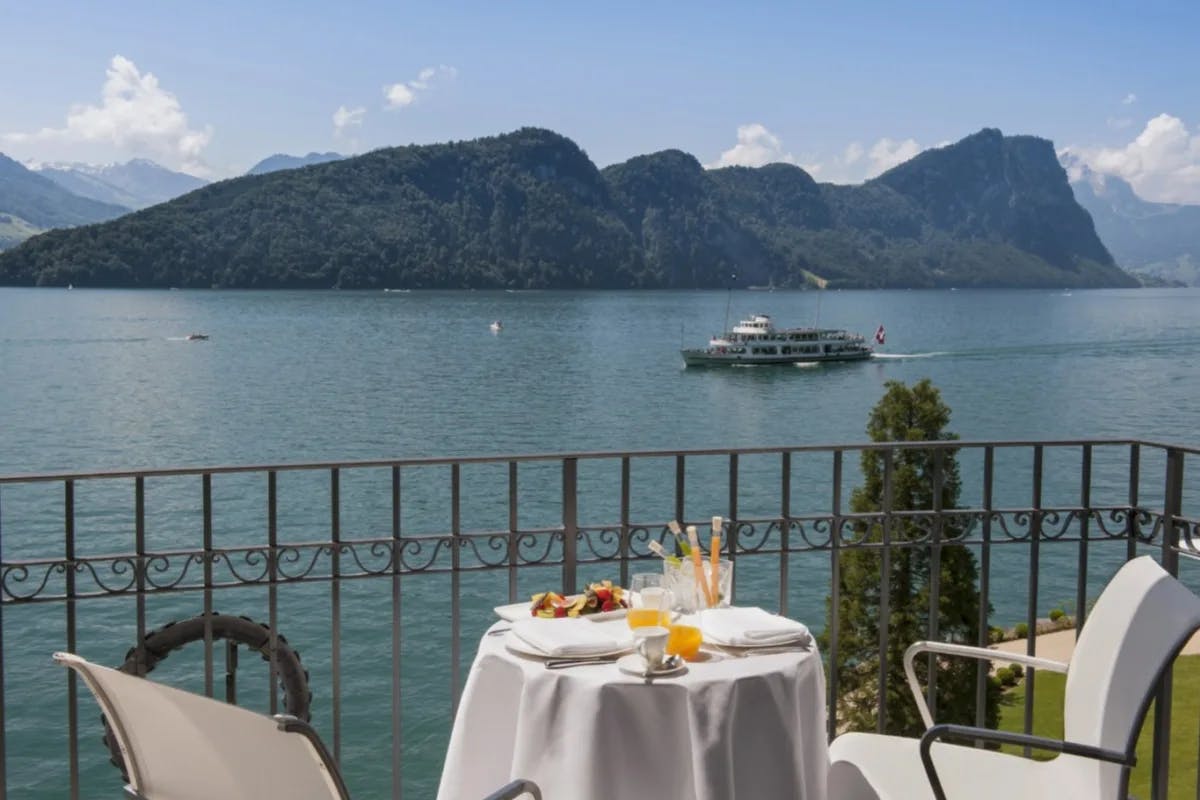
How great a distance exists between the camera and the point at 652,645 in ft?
9.13

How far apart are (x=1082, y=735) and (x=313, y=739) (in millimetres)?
1994

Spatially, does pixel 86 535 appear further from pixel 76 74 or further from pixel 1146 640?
pixel 76 74

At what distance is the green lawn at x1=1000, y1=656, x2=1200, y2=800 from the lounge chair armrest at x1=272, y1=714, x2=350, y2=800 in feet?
33.0

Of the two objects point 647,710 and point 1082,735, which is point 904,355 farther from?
point 647,710

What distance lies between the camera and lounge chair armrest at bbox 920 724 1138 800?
8.67ft

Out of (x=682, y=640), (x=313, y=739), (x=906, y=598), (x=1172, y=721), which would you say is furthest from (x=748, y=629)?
(x=1172, y=721)

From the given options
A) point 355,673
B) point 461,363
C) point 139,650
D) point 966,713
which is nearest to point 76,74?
point 461,363

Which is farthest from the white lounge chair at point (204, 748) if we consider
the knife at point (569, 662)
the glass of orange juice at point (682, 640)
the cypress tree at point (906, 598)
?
the cypress tree at point (906, 598)

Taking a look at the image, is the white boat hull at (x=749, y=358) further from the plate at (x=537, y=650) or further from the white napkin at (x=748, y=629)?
the plate at (x=537, y=650)

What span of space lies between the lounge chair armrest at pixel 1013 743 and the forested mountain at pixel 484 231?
121771 millimetres

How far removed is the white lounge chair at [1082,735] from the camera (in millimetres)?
2697

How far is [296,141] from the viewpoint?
5133 inches

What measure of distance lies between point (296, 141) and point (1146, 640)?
13612cm

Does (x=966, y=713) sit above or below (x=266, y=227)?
below
